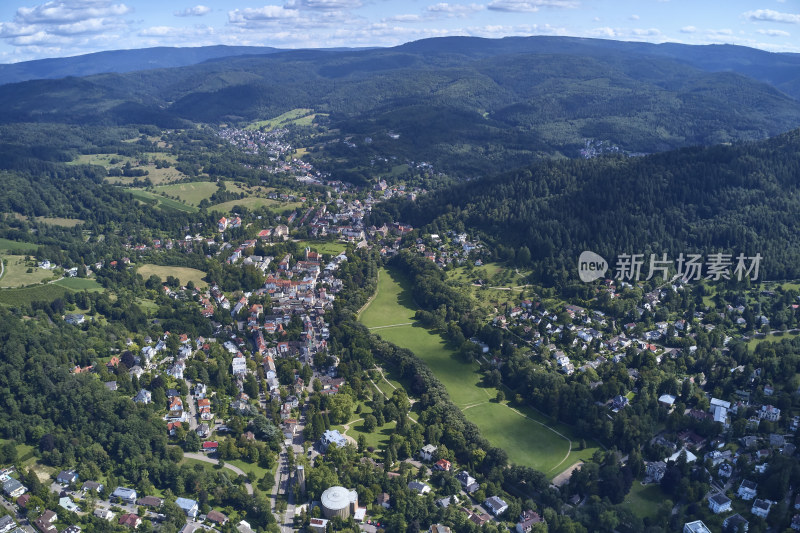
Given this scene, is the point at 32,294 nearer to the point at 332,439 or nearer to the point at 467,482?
the point at 332,439

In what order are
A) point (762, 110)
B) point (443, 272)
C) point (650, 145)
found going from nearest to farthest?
1. point (443, 272)
2. point (650, 145)
3. point (762, 110)

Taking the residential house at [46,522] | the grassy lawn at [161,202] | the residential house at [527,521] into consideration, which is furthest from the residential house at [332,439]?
the grassy lawn at [161,202]

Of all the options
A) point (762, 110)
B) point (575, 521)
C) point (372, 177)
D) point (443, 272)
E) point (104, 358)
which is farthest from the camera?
point (762, 110)

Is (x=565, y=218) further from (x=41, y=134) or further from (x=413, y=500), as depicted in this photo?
(x=41, y=134)

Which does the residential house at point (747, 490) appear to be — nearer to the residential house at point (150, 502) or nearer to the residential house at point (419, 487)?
the residential house at point (419, 487)

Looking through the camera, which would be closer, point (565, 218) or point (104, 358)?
point (104, 358)

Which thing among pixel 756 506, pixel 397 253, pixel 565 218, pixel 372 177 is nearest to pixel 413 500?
pixel 756 506
